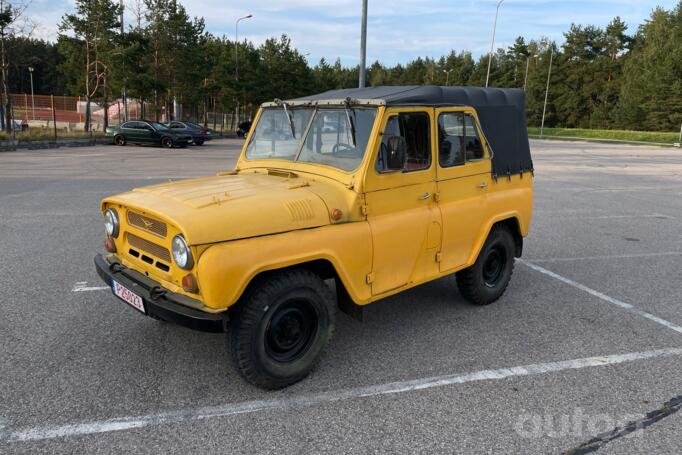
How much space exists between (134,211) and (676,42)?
74203mm

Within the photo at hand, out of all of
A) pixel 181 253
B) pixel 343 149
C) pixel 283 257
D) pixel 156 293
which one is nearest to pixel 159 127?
pixel 343 149

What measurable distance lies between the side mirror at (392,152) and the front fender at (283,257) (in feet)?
1.72

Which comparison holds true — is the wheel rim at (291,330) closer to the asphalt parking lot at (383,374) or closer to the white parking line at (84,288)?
the asphalt parking lot at (383,374)

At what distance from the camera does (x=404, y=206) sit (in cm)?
402

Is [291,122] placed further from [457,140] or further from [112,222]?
[112,222]

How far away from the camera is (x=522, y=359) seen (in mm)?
4016

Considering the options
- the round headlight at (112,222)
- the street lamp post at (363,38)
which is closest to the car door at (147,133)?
the street lamp post at (363,38)

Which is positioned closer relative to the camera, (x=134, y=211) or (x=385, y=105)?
(x=134, y=211)

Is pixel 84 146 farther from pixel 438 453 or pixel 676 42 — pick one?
pixel 676 42

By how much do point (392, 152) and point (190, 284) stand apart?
1.74 m

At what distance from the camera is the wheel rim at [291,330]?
11.1 ft


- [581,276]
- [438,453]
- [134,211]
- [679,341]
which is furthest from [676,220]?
[134,211]

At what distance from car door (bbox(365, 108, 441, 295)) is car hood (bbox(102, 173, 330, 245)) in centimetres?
51

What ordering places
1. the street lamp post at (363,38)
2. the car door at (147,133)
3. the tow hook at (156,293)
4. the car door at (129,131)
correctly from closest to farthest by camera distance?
the tow hook at (156,293), the street lamp post at (363,38), the car door at (147,133), the car door at (129,131)
